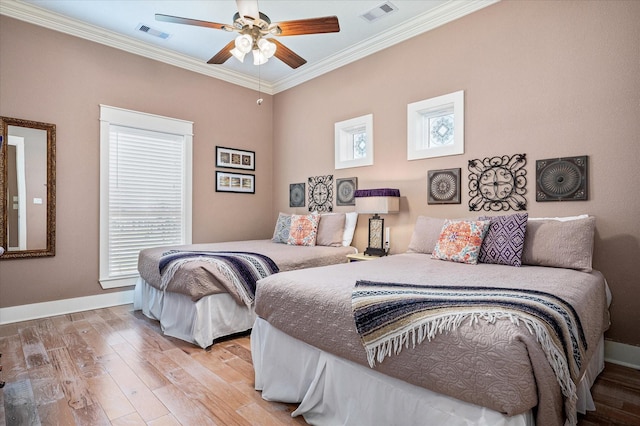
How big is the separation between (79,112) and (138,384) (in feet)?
10.2

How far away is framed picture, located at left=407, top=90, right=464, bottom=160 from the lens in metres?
3.38

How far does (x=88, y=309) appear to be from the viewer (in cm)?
384

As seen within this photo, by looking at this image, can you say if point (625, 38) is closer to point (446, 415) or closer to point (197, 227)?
point (446, 415)

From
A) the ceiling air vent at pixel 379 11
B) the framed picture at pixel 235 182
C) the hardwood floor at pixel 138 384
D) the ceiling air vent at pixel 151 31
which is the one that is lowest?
the hardwood floor at pixel 138 384

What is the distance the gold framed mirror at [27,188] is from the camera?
3.37 m

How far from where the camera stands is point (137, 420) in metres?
1.80

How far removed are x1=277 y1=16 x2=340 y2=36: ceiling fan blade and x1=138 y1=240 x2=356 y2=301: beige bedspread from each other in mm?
1914

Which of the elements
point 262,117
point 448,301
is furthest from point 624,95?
point 262,117

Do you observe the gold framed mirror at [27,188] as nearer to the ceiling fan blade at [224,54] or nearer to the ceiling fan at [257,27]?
the ceiling fan blade at [224,54]

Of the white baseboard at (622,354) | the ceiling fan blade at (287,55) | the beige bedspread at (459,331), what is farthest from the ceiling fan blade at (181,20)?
the white baseboard at (622,354)

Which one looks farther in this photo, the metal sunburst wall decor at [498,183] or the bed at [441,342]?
the metal sunburst wall decor at [498,183]

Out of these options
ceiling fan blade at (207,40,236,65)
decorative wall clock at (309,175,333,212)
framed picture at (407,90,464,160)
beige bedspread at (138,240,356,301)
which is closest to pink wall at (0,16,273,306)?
beige bedspread at (138,240,356,301)

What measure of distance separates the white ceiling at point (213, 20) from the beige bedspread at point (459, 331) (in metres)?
2.51

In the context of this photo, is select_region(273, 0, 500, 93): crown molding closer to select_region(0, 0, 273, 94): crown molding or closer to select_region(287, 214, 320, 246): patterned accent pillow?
select_region(0, 0, 273, 94): crown molding
